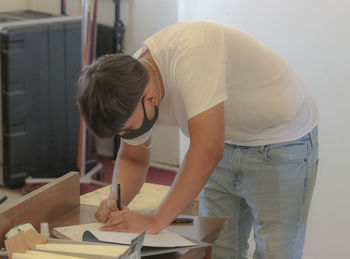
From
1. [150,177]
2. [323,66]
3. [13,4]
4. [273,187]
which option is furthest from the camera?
[13,4]

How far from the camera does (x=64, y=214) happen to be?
1.55m

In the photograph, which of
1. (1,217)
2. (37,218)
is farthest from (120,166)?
(1,217)

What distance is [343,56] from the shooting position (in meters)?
2.38

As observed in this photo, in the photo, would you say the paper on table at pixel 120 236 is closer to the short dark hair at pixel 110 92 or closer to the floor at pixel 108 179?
the short dark hair at pixel 110 92

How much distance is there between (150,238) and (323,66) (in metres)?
1.40

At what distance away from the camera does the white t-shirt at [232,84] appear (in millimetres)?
1264

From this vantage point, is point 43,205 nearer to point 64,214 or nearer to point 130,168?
point 64,214

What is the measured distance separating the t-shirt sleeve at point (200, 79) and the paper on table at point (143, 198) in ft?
2.29

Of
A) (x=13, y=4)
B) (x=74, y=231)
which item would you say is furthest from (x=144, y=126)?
(x=13, y=4)

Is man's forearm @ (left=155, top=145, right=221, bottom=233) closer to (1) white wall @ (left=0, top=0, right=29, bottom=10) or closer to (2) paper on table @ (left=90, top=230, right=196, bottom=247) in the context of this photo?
(2) paper on table @ (left=90, top=230, right=196, bottom=247)

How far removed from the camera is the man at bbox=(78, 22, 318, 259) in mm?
1248

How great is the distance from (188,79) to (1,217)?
0.51 m

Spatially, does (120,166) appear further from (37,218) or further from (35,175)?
(35,175)

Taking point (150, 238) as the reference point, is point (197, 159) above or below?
above
